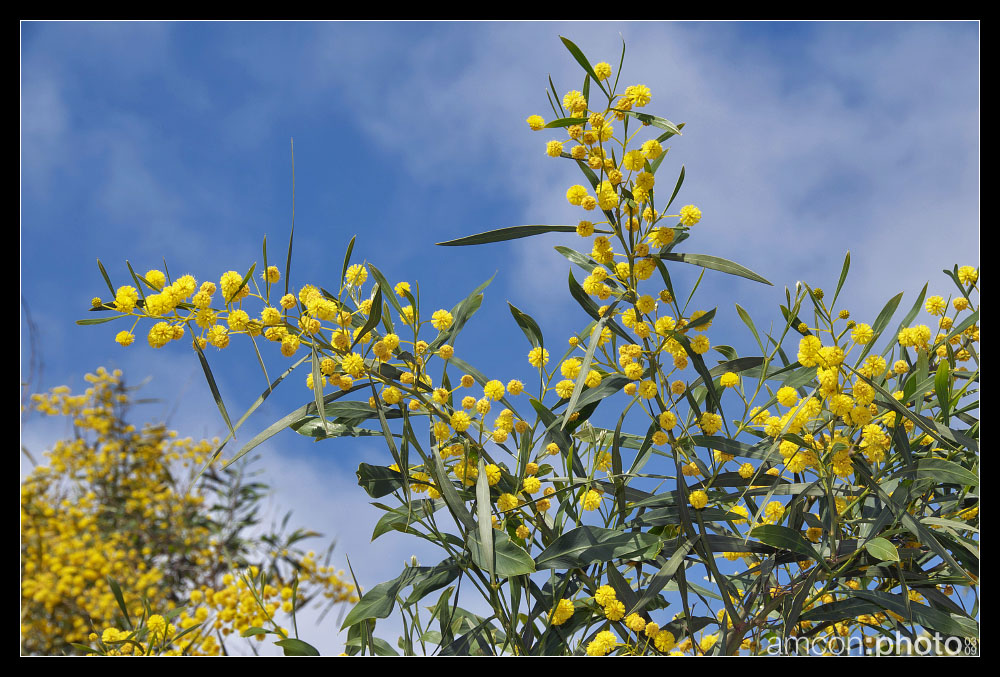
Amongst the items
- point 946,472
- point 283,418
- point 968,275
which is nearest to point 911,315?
point 968,275

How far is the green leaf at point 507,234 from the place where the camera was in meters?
1.08

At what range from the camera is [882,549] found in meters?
0.98

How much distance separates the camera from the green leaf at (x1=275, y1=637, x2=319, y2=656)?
1.14 m

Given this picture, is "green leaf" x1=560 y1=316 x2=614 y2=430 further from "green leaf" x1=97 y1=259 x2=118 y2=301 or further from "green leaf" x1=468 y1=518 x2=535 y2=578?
"green leaf" x1=97 y1=259 x2=118 y2=301

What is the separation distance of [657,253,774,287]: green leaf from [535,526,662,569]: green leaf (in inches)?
17.2

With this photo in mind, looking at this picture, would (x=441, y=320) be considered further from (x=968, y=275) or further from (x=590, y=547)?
(x=968, y=275)

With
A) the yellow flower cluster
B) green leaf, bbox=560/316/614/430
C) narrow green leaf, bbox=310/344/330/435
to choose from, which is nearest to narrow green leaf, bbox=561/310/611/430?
green leaf, bbox=560/316/614/430

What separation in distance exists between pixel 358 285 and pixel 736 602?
2.94 ft

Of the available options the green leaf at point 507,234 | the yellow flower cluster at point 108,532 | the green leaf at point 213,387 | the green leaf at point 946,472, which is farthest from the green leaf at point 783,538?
the yellow flower cluster at point 108,532

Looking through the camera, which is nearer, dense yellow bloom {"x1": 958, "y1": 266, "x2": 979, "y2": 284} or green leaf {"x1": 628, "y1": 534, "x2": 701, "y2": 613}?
green leaf {"x1": 628, "y1": 534, "x2": 701, "y2": 613}

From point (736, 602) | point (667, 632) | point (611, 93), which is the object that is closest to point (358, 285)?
point (611, 93)

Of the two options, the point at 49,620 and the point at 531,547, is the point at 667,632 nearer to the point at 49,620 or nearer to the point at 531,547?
the point at 531,547

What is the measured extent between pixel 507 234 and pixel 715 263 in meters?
0.34

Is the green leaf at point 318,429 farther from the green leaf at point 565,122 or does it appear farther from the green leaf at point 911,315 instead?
the green leaf at point 911,315
